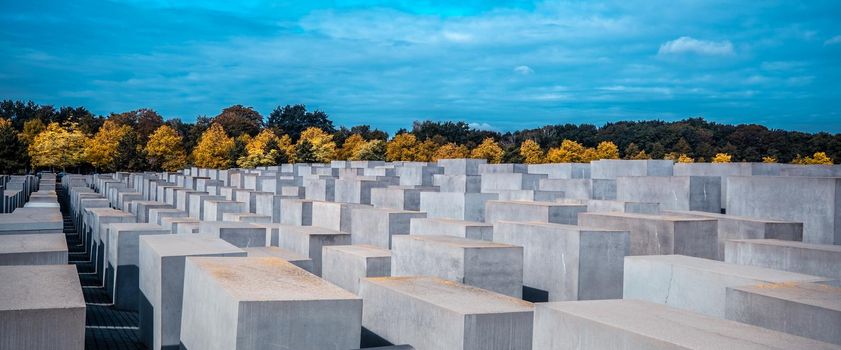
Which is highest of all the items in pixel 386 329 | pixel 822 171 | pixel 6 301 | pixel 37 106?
pixel 37 106

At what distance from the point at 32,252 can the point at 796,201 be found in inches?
452

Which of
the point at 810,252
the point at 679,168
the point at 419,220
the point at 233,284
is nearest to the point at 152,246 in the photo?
the point at 233,284

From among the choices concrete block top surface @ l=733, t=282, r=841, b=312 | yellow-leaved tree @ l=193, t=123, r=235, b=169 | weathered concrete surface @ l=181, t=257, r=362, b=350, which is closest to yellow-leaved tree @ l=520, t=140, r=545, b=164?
yellow-leaved tree @ l=193, t=123, r=235, b=169

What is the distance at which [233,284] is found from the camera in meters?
5.90

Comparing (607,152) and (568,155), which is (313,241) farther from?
(607,152)

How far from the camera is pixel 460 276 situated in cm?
874

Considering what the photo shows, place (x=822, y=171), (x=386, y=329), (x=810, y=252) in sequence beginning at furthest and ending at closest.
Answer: (x=822, y=171), (x=810, y=252), (x=386, y=329)

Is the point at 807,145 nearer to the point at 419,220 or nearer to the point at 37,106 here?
the point at 419,220

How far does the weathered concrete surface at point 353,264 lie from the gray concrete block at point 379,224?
76.9 inches

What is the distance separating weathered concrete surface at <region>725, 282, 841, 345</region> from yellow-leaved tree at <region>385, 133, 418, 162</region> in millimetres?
43272

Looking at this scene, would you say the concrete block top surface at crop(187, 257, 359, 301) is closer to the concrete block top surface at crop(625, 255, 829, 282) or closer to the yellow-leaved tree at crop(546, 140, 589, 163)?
the concrete block top surface at crop(625, 255, 829, 282)

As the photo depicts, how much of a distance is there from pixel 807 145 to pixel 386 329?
42364 mm

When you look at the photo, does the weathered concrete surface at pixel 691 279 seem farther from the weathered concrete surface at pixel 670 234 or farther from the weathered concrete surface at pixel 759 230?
the weathered concrete surface at pixel 759 230

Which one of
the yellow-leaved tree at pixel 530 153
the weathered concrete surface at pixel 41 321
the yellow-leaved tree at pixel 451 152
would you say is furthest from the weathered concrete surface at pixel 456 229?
the yellow-leaved tree at pixel 451 152
